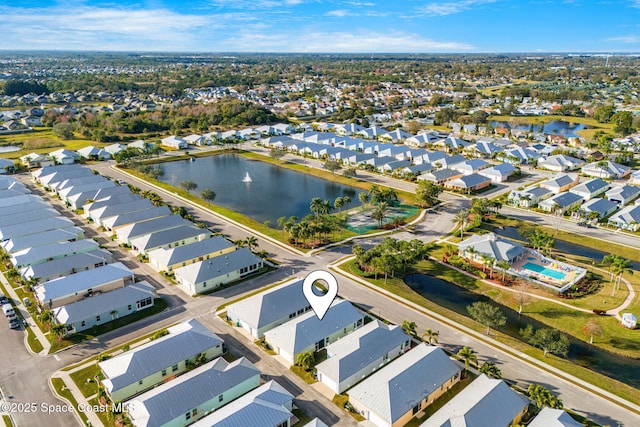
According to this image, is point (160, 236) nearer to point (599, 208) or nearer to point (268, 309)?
point (268, 309)

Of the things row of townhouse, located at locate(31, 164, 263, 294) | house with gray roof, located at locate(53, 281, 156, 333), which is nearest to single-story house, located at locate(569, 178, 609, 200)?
row of townhouse, located at locate(31, 164, 263, 294)

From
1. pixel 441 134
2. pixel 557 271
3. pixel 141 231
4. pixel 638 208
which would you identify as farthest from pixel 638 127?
pixel 141 231

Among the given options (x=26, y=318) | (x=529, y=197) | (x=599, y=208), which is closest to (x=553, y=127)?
(x=529, y=197)

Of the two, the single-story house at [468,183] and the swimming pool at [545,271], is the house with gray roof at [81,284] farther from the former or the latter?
the single-story house at [468,183]

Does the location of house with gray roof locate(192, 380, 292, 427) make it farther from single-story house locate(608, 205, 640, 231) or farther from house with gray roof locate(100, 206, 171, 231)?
single-story house locate(608, 205, 640, 231)

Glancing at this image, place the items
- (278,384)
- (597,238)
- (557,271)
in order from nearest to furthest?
(278,384) < (557,271) < (597,238)

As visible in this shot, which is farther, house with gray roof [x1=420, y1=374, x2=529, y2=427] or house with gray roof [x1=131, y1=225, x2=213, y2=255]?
house with gray roof [x1=131, y1=225, x2=213, y2=255]

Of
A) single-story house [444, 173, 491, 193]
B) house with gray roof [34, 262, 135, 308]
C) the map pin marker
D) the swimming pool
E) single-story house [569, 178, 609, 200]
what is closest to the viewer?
the map pin marker

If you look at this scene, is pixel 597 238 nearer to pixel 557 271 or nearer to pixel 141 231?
pixel 557 271
